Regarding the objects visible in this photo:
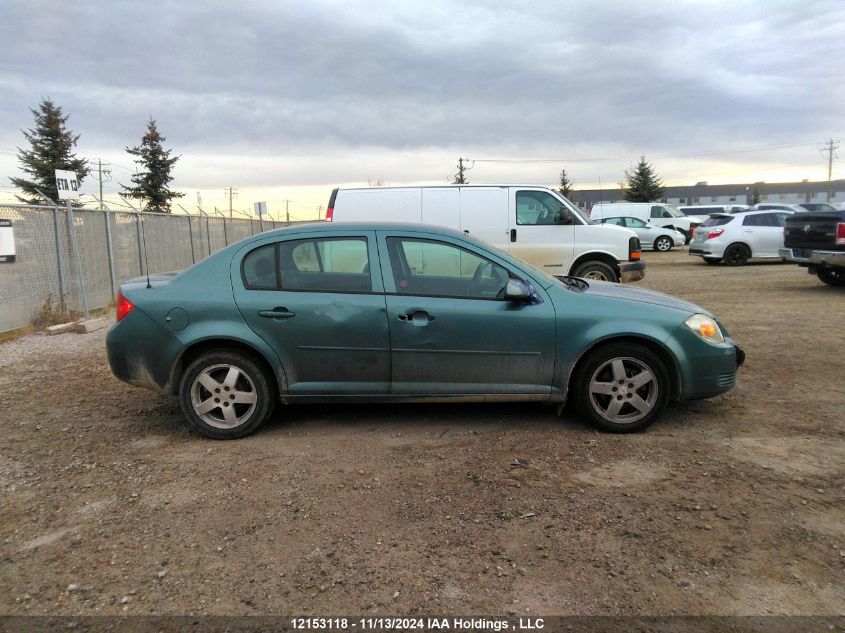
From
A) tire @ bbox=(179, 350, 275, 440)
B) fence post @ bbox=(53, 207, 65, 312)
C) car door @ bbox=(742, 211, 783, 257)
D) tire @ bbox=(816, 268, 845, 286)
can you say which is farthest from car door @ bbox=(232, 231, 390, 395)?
car door @ bbox=(742, 211, 783, 257)

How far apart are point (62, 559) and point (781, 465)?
13.7ft

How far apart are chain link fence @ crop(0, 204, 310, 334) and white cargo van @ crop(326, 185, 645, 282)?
4.45 m

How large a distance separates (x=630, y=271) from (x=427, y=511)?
326 inches

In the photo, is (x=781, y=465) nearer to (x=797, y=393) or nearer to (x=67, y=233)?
(x=797, y=393)

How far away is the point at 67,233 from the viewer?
34.4ft

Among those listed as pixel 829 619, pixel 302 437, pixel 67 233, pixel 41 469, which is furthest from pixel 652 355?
pixel 67 233

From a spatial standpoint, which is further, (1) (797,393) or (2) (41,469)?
(1) (797,393)

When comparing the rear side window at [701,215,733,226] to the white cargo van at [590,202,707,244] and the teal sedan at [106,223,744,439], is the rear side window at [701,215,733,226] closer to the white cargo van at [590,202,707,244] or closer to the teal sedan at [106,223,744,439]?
the white cargo van at [590,202,707,244]

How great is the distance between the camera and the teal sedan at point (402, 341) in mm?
4469

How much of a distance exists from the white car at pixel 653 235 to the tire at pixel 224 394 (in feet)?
82.2

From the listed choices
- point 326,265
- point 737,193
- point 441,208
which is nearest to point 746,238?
point 441,208

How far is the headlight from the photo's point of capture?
179 inches

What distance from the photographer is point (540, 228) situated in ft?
35.4

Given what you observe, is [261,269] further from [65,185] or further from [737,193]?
[737,193]
